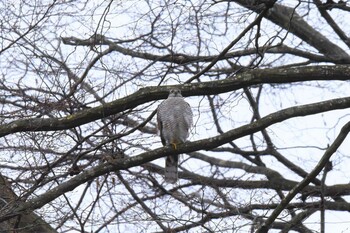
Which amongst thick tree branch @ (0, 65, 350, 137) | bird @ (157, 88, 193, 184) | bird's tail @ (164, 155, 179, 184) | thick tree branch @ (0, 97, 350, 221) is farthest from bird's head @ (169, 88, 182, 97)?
bird's tail @ (164, 155, 179, 184)

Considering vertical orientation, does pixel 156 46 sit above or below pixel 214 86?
above

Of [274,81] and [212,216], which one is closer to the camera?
[274,81]

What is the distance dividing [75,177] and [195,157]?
15.9ft

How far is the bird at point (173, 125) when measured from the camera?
8.84 meters

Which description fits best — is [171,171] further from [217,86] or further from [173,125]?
[217,86]

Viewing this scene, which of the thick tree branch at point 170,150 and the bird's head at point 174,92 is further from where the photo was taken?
the bird's head at point 174,92

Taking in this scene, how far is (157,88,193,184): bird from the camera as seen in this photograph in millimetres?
8836

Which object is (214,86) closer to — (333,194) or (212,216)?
(212,216)

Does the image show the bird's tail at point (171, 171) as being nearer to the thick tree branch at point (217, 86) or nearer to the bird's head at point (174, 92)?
the bird's head at point (174, 92)

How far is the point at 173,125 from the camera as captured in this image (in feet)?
28.9

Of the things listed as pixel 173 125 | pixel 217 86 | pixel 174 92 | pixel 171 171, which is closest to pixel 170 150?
pixel 174 92

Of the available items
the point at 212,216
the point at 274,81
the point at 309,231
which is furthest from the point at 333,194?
the point at 274,81

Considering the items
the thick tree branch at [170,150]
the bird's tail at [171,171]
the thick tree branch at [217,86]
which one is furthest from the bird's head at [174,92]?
the bird's tail at [171,171]

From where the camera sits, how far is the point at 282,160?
1066 cm
